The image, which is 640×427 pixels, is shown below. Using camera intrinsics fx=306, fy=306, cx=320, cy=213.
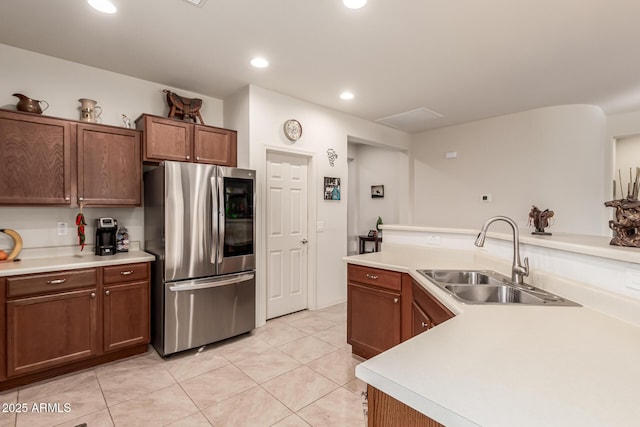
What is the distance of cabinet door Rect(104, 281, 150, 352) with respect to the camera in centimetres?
253

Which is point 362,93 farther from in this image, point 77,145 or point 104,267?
point 104,267

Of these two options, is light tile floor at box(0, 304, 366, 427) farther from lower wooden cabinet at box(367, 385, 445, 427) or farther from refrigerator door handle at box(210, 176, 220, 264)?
lower wooden cabinet at box(367, 385, 445, 427)

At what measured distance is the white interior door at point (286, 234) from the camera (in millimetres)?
3594

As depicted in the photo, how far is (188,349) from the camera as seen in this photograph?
110 inches

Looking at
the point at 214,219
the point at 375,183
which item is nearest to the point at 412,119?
the point at 375,183

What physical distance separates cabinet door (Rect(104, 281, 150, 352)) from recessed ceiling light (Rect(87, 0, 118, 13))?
206 cm

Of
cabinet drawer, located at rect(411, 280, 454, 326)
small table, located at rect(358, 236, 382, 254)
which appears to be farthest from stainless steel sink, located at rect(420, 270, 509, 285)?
small table, located at rect(358, 236, 382, 254)

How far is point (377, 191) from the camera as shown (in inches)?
242

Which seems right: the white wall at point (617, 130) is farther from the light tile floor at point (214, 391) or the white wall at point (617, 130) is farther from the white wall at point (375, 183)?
the light tile floor at point (214, 391)

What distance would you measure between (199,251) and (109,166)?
1105mm

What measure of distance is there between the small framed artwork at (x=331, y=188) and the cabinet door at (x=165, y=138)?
1.71 meters

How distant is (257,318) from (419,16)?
3.15 m

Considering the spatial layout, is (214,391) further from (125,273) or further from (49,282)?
(49,282)

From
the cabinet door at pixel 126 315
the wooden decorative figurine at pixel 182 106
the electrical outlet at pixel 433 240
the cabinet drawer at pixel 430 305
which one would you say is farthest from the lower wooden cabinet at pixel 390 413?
the wooden decorative figurine at pixel 182 106
